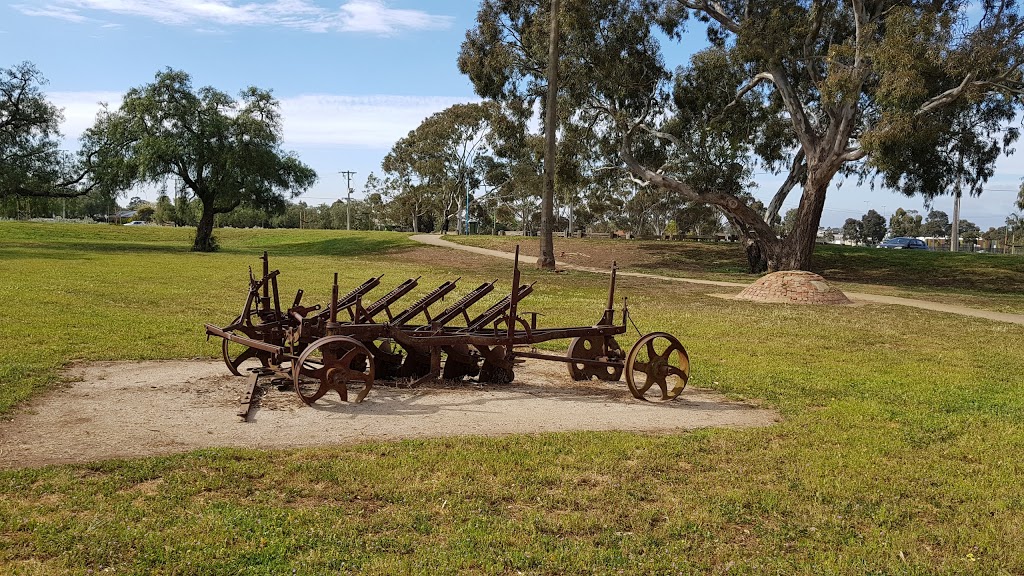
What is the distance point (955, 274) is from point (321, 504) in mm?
34590

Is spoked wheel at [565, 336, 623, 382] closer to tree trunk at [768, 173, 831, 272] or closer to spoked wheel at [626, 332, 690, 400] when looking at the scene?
spoked wheel at [626, 332, 690, 400]

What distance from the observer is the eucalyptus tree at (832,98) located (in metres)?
21.9

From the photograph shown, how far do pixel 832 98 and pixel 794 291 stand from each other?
25.7ft

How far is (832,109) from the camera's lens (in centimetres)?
2702

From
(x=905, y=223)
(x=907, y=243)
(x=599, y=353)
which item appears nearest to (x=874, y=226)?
(x=905, y=223)

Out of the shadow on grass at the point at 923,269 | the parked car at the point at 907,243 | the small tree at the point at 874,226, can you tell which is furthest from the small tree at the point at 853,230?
the shadow on grass at the point at 923,269

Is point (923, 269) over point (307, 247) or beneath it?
over

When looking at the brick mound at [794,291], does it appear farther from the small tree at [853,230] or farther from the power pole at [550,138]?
the small tree at [853,230]

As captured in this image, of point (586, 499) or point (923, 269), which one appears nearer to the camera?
point (586, 499)

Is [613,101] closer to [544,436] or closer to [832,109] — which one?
[832,109]

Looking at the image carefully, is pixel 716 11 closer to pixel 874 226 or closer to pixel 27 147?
pixel 27 147

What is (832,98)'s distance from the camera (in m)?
23.8

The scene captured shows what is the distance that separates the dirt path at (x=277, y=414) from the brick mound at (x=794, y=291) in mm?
12457

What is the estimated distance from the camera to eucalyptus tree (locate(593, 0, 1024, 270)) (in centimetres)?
2188
